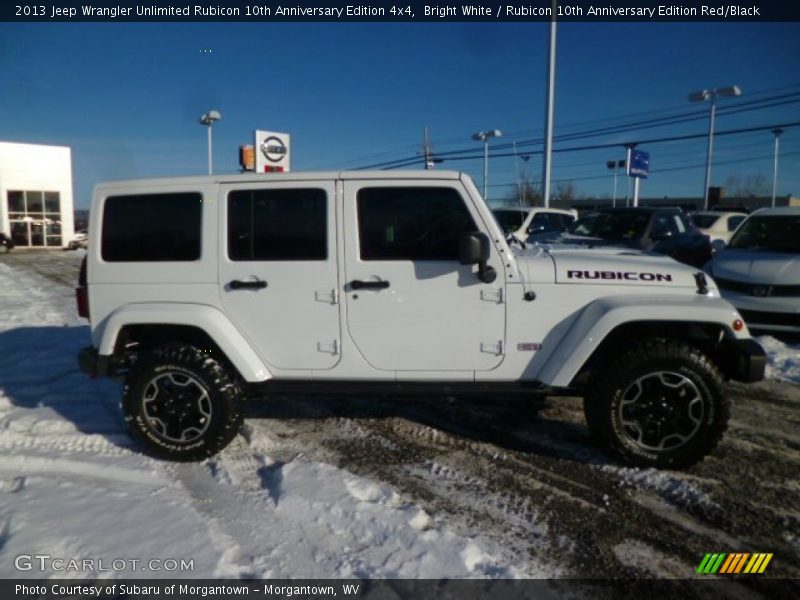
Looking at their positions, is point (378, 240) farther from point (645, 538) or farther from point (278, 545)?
point (645, 538)

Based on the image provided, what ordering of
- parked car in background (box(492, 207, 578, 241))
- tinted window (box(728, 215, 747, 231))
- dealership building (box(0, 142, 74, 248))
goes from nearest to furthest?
parked car in background (box(492, 207, 578, 241)), tinted window (box(728, 215, 747, 231)), dealership building (box(0, 142, 74, 248))

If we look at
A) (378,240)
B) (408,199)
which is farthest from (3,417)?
(408,199)

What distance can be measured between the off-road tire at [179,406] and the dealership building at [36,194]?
2956 centimetres

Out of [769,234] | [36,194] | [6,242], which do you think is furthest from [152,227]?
[36,194]

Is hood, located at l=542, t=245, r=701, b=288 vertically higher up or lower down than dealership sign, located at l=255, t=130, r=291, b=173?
lower down

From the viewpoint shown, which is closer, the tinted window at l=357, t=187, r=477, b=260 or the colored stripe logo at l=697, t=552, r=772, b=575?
the colored stripe logo at l=697, t=552, r=772, b=575

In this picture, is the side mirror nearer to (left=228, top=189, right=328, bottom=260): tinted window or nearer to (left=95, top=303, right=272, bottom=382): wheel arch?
(left=228, top=189, right=328, bottom=260): tinted window

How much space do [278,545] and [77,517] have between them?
1.21 meters

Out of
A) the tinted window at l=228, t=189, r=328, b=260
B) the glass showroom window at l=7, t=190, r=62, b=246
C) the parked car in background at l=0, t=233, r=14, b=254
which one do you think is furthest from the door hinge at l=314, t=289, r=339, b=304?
the glass showroom window at l=7, t=190, r=62, b=246

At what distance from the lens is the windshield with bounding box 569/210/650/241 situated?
1028 cm

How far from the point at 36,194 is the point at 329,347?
30.9 metres

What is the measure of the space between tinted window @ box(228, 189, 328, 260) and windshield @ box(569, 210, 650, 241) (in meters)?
7.85

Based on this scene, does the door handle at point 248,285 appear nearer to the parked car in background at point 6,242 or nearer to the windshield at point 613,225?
the windshield at point 613,225

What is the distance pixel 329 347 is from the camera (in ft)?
12.9
